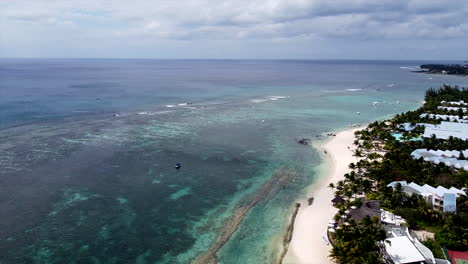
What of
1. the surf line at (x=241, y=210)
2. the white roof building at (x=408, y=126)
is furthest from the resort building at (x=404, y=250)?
the white roof building at (x=408, y=126)

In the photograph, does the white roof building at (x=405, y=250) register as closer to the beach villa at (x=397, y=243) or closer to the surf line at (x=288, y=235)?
the beach villa at (x=397, y=243)

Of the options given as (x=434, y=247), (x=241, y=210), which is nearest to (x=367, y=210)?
(x=434, y=247)

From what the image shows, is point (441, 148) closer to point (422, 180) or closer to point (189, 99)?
point (422, 180)

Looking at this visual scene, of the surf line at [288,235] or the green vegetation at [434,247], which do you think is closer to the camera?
the green vegetation at [434,247]

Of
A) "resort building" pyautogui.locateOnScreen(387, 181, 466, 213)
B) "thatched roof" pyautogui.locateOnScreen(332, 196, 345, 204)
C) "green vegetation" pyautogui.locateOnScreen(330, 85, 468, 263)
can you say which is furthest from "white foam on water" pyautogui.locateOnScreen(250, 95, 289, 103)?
"thatched roof" pyautogui.locateOnScreen(332, 196, 345, 204)

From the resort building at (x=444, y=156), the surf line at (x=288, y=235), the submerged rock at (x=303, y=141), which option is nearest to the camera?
the surf line at (x=288, y=235)

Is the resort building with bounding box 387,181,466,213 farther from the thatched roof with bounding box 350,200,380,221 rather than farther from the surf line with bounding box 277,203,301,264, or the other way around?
the surf line with bounding box 277,203,301,264

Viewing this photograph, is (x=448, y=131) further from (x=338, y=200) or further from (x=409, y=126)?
(x=338, y=200)
